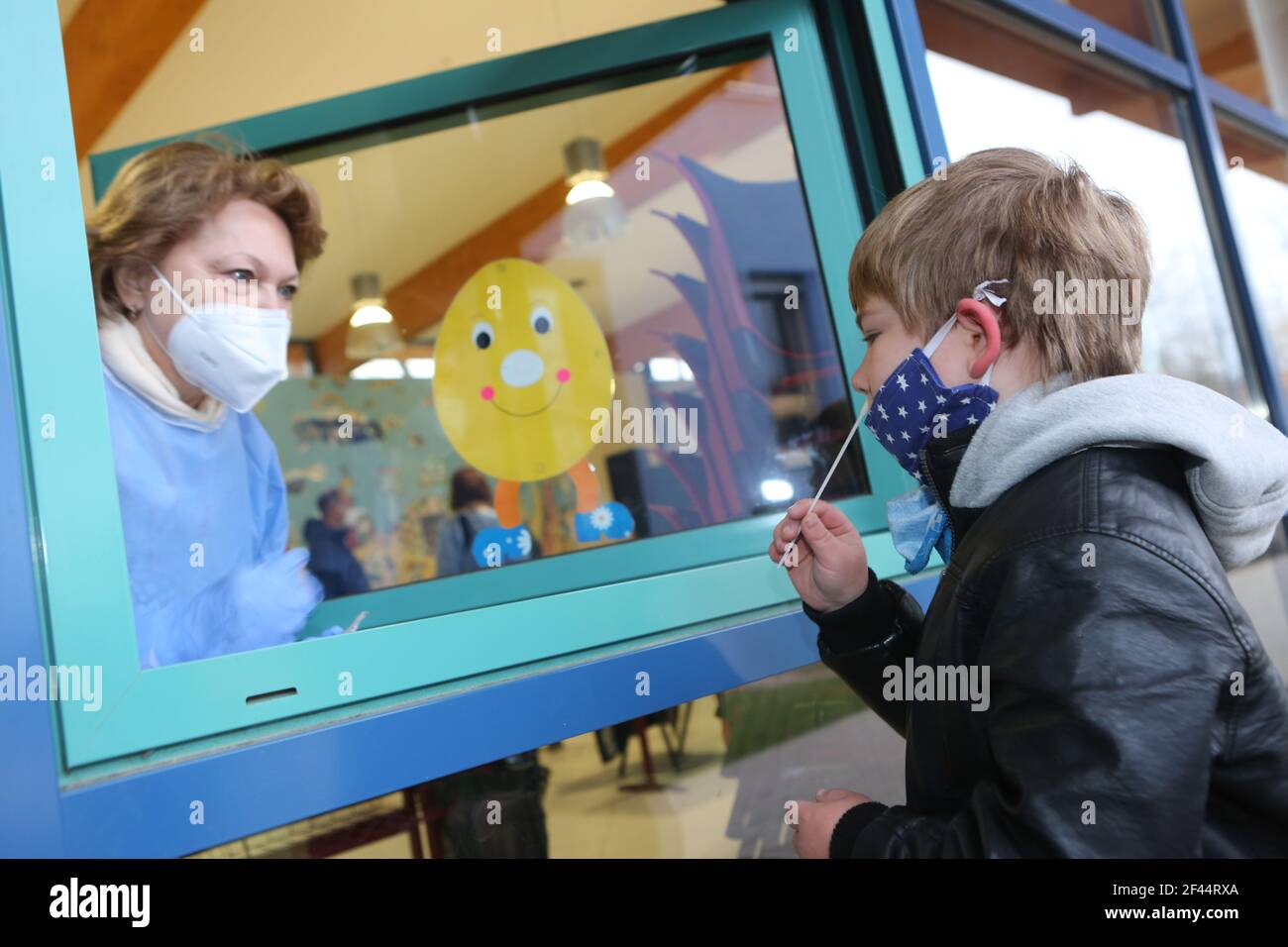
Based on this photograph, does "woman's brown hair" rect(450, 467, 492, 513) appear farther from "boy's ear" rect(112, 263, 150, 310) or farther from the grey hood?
the grey hood

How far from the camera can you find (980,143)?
1985mm

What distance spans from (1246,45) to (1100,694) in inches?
149

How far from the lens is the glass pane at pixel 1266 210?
122 inches

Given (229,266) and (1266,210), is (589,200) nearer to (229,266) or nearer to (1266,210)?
(229,266)

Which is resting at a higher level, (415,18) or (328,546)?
(415,18)

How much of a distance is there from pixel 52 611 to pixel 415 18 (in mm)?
1787

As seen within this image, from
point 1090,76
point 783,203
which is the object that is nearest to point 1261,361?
point 1090,76

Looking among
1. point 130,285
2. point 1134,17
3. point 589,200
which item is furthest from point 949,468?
point 1134,17

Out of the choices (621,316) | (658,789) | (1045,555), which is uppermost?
(621,316)

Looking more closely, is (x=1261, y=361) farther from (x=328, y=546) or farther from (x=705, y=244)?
(x=328, y=546)

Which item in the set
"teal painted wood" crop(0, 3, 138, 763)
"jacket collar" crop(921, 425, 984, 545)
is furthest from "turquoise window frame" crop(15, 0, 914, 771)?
"jacket collar" crop(921, 425, 984, 545)

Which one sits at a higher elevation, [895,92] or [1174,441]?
[895,92]

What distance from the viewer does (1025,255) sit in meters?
1.01

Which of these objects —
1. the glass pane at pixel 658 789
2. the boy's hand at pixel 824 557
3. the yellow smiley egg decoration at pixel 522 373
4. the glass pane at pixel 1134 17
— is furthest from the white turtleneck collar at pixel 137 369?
the glass pane at pixel 1134 17
